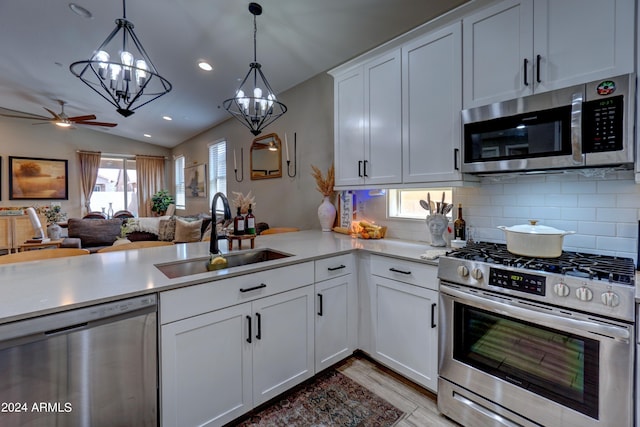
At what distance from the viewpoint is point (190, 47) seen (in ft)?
10.3

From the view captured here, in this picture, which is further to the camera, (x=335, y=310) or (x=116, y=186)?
(x=116, y=186)

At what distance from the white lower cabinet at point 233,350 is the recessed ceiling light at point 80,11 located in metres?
3.15

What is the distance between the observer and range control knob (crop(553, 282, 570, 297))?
1.23 meters

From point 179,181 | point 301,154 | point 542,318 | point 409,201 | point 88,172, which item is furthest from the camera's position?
point 179,181

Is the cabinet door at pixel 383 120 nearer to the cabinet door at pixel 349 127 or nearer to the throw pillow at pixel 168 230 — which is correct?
the cabinet door at pixel 349 127

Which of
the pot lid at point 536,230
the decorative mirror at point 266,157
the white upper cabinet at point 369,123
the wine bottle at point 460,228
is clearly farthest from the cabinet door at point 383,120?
the decorative mirror at point 266,157

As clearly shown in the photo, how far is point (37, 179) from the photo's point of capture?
6645mm

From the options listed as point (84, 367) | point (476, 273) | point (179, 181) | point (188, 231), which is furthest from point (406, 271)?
point (179, 181)

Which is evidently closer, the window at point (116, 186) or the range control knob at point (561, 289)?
the range control knob at point (561, 289)

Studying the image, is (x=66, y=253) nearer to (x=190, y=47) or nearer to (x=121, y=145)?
(x=190, y=47)

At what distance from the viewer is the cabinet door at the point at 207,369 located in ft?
4.33

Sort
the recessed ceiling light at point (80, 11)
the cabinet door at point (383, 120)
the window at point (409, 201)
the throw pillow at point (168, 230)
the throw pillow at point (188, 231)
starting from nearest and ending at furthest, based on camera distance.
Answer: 1. the cabinet door at point (383, 120)
2. the window at point (409, 201)
3. the recessed ceiling light at point (80, 11)
4. the throw pillow at point (188, 231)
5. the throw pillow at point (168, 230)

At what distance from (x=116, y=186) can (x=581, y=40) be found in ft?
31.7

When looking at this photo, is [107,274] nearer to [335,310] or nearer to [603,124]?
[335,310]
